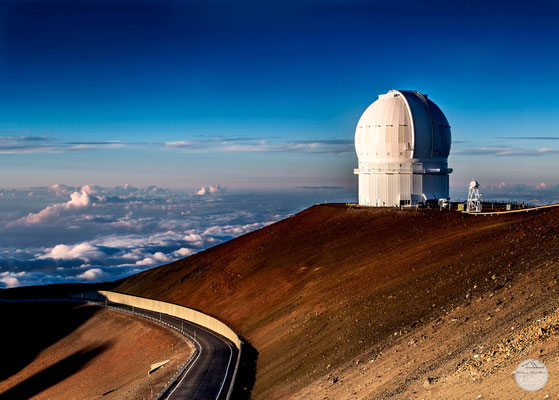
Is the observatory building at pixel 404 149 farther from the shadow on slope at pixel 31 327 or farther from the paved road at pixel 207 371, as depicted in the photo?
the shadow on slope at pixel 31 327

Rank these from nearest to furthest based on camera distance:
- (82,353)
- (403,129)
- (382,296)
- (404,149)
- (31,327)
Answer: (382,296) < (82,353) < (403,129) < (404,149) < (31,327)

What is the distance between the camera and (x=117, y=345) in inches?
1652

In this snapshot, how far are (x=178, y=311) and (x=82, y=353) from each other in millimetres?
7648

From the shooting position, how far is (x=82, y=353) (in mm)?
43156

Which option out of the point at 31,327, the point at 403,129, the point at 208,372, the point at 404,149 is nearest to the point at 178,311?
the point at 31,327

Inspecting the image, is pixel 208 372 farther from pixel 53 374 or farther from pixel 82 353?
pixel 82 353

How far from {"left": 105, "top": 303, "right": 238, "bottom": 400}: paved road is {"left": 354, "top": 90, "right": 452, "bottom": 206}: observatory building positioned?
21.6m

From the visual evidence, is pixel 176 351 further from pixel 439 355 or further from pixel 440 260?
pixel 439 355

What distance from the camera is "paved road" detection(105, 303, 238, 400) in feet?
80.1

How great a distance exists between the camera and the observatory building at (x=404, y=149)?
50469 millimetres

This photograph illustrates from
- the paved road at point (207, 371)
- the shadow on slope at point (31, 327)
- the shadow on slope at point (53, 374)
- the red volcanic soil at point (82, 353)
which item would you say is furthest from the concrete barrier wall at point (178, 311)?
the shadow on slope at point (53, 374)

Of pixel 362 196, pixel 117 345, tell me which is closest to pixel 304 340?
pixel 117 345

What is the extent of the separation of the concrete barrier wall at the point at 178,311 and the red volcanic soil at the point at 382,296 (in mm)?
922

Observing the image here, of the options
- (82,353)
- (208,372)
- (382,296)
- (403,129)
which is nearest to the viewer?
(208,372)
